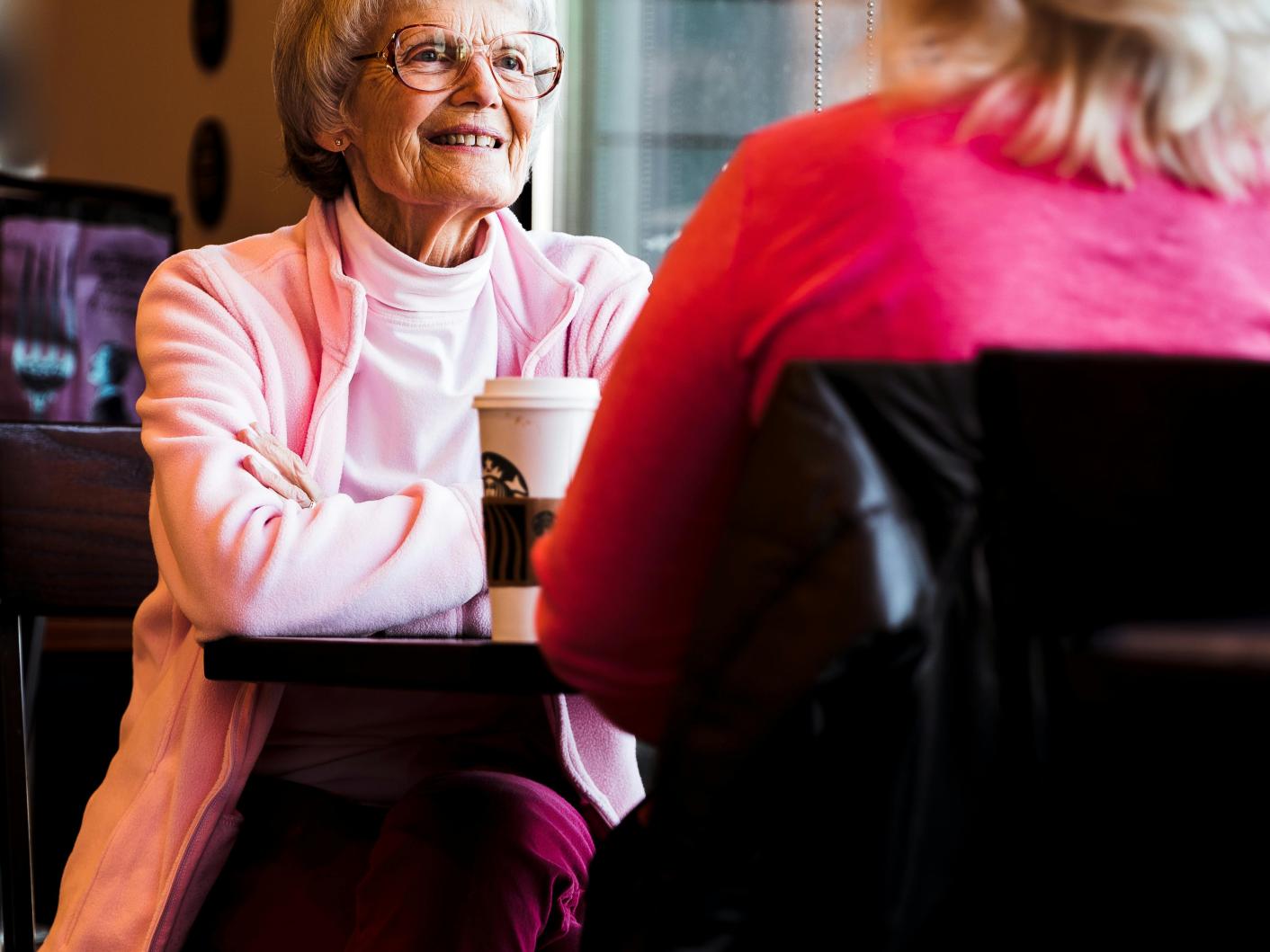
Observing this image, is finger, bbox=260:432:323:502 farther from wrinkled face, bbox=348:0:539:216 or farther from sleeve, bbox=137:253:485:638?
wrinkled face, bbox=348:0:539:216

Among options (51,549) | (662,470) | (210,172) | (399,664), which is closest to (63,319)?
(210,172)

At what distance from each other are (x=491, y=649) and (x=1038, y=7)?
530mm

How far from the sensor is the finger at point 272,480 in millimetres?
1329

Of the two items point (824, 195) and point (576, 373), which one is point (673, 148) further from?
point (824, 195)

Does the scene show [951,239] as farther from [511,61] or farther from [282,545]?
[511,61]

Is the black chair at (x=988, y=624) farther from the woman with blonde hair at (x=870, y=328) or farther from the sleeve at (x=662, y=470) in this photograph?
the sleeve at (x=662, y=470)

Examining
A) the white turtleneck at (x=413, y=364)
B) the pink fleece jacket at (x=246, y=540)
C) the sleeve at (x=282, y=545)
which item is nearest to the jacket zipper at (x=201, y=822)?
the pink fleece jacket at (x=246, y=540)

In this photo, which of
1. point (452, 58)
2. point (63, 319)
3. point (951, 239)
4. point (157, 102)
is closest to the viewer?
point (951, 239)

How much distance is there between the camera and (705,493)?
0.83 meters

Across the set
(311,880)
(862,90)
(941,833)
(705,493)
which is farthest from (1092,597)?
(311,880)

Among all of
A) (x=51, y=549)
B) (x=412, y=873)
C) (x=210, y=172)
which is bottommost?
(x=412, y=873)

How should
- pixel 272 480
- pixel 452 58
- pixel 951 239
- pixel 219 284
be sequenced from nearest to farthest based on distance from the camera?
pixel 951 239 → pixel 272 480 → pixel 219 284 → pixel 452 58

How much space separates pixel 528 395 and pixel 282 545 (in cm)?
31

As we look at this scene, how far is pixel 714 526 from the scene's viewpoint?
2.74 feet
